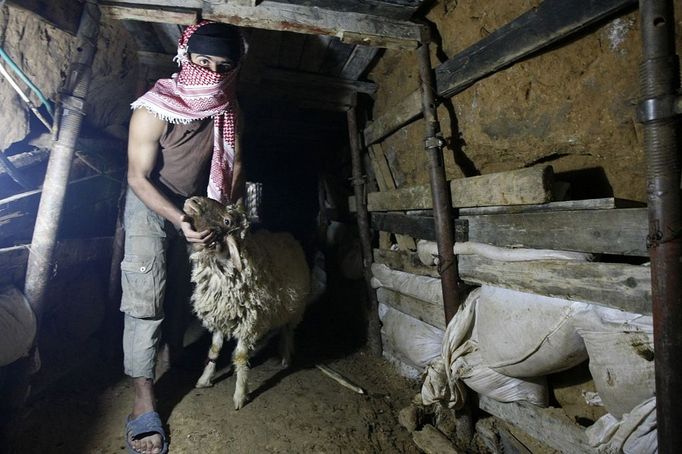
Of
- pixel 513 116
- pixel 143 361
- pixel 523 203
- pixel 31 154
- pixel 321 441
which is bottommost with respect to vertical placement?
pixel 321 441

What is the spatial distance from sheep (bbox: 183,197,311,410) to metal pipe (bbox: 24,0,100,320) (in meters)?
1.01

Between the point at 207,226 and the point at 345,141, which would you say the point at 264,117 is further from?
the point at 207,226

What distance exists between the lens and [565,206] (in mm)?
1802

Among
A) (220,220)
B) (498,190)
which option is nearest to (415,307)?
(498,190)

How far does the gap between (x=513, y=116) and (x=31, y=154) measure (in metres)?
3.51

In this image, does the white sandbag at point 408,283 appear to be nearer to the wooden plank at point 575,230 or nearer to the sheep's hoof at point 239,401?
the wooden plank at point 575,230

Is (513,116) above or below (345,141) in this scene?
below

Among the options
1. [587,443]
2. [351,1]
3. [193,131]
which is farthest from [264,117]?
[587,443]

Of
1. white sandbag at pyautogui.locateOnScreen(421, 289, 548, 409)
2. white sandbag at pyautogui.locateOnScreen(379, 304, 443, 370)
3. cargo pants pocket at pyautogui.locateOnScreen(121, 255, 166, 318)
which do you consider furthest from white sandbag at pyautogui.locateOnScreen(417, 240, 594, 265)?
cargo pants pocket at pyautogui.locateOnScreen(121, 255, 166, 318)

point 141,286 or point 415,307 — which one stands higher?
point 141,286

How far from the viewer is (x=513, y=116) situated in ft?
7.14

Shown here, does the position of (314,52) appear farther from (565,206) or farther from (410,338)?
(410,338)

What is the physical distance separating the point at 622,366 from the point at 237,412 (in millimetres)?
2532

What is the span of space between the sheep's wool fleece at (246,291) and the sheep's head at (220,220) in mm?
95
